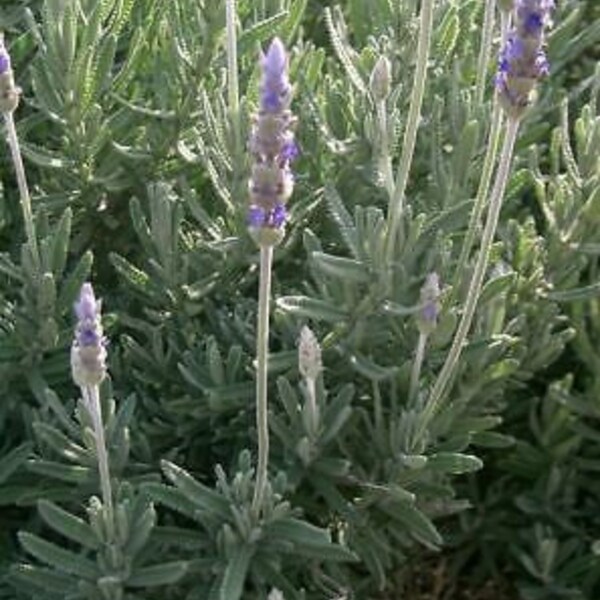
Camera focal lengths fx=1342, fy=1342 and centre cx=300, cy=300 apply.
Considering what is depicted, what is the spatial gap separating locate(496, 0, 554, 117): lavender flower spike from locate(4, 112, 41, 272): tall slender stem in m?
0.72

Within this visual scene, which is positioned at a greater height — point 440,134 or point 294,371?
point 440,134

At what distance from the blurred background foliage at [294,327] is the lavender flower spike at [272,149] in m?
0.55

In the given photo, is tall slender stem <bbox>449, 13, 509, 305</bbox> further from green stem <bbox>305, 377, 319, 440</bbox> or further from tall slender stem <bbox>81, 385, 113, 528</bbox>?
tall slender stem <bbox>81, 385, 113, 528</bbox>

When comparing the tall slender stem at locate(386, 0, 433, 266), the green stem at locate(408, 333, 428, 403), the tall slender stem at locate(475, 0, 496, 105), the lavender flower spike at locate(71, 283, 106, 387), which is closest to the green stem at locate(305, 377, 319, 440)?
the green stem at locate(408, 333, 428, 403)

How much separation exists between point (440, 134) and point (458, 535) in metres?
0.86

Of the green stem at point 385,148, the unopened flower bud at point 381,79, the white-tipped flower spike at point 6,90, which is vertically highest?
the unopened flower bud at point 381,79

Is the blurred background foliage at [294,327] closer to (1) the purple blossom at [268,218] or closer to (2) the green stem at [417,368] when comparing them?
(2) the green stem at [417,368]

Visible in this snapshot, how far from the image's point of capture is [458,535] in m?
2.85

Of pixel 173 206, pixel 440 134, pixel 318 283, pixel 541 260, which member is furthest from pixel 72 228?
pixel 541 260

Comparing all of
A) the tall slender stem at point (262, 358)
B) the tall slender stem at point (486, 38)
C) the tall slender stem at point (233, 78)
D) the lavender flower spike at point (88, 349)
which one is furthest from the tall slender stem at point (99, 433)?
the tall slender stem at point (486, 38)

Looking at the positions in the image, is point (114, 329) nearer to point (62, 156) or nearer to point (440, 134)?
point (62, 156)

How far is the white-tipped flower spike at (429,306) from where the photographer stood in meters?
2.10

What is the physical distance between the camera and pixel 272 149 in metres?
1.60

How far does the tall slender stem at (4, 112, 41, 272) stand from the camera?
199 cm
